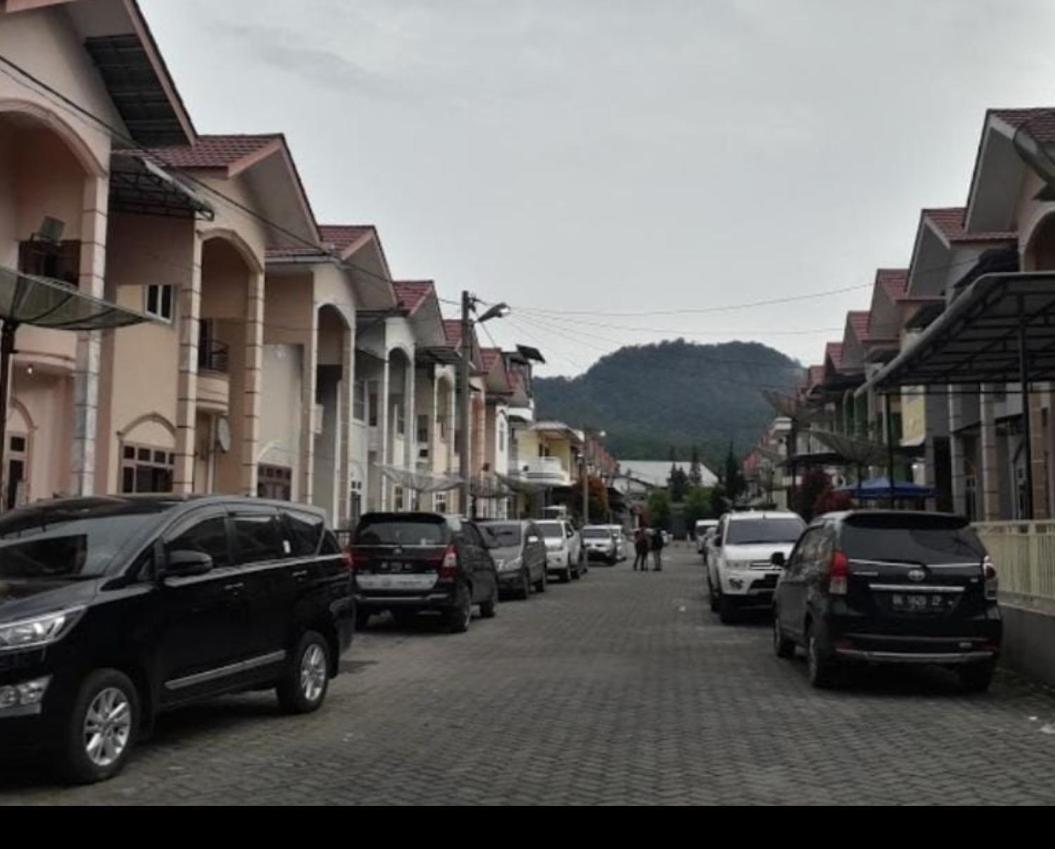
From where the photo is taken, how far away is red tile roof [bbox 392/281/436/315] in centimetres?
3462

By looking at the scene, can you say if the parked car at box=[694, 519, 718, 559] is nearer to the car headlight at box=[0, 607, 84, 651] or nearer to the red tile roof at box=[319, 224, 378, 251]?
the red tile roof at box=[319, 224, 378, 251]

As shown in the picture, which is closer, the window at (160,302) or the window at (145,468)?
the window at (145,468)

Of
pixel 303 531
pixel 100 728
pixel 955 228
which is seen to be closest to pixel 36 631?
pixel 100 728

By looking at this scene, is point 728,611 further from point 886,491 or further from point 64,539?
point 64,539

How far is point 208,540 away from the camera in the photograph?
8875mm

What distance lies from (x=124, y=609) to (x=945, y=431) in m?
27.4

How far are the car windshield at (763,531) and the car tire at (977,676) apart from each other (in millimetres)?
7702

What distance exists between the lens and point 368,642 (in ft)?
53.8

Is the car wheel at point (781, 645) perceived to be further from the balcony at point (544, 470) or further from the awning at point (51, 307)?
the balcony at point (544, 470)

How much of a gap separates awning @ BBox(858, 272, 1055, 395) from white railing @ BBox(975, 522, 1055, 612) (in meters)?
1.94

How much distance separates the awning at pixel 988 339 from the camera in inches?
487

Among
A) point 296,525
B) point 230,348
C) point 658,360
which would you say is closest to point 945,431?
point 230,348

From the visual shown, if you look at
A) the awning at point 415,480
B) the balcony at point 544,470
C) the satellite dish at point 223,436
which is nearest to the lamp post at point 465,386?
the awning at point 415,480

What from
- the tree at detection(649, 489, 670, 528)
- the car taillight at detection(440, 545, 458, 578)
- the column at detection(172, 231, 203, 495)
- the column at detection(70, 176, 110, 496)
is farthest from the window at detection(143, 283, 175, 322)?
the tree at detection(649, 489, 670, 528)
